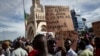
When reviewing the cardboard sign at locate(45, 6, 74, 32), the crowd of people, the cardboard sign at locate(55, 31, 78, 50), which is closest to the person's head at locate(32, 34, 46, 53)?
the crowd of people

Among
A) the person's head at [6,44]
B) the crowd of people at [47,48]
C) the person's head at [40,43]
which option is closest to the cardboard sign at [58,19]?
the crowd of people at [47,48]

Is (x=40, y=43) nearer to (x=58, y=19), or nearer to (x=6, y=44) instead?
(x=6, y=44)

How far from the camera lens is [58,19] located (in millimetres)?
13508

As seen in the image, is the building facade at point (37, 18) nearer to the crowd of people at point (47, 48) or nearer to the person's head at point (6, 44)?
the person's head at point (6, 44)

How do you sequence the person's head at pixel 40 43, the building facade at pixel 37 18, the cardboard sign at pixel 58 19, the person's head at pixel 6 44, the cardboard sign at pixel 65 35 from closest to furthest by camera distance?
the person's head at pixel 40 43
the person's head at pixel 6 44
the cardboard sign at pixel 65 35
the cardboard sign at pixel 58 19
the building facade at pixel 37 18

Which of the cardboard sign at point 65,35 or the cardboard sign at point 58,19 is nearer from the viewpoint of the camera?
the cardboard sign at point 65,35

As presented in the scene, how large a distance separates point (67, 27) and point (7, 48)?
4.74 metres

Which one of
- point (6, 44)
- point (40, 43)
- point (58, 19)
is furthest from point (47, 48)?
point (58, 19)

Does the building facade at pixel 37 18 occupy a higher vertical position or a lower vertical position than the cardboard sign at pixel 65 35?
lower

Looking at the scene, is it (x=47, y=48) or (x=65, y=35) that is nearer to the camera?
(x=47, y=48)

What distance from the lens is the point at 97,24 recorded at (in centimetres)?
1384

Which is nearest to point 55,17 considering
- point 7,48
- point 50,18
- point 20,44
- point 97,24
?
point 50,18

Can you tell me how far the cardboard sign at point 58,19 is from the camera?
1335 cm

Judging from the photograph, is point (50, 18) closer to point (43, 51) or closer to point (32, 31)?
point (43, 51)
